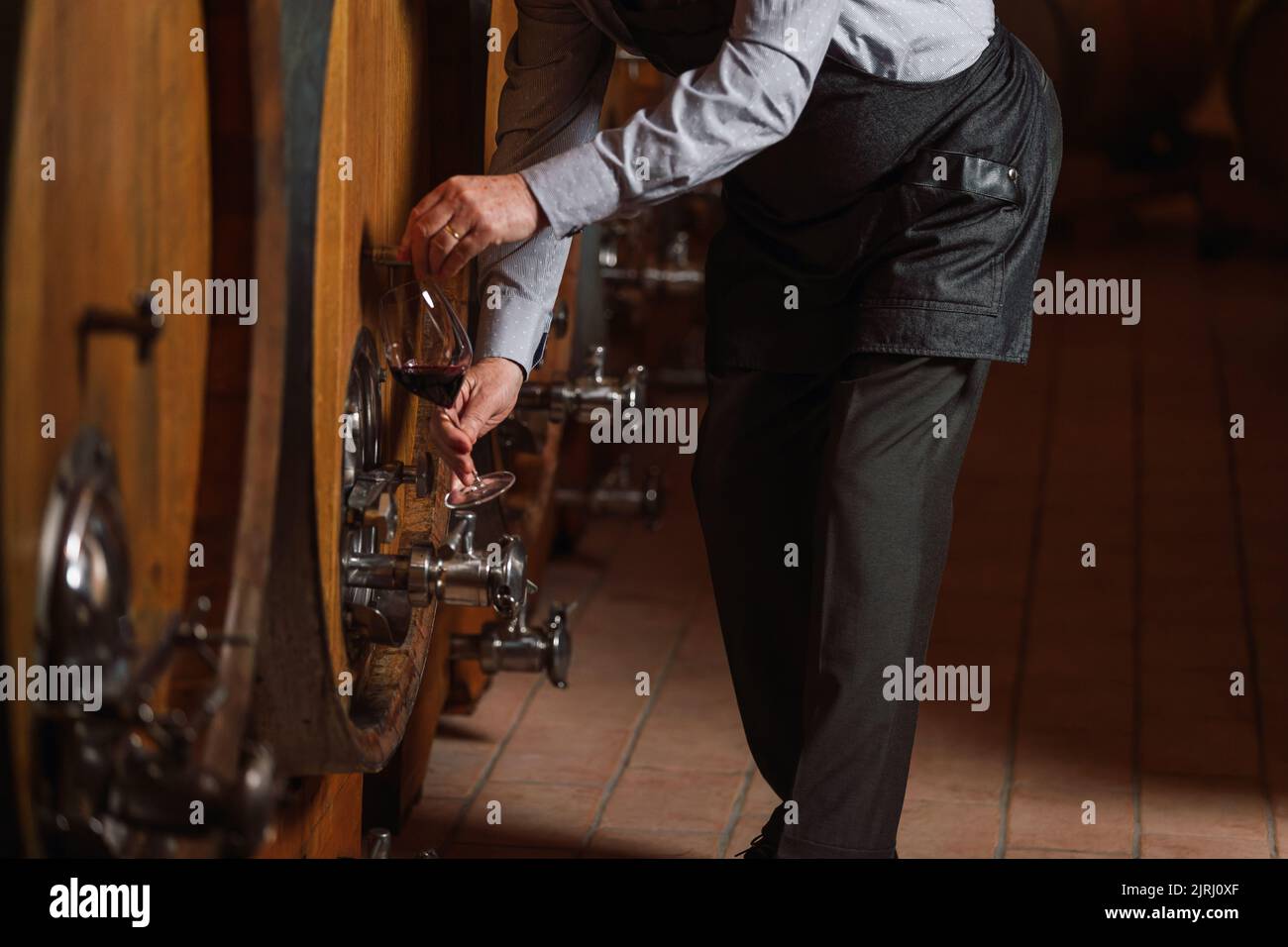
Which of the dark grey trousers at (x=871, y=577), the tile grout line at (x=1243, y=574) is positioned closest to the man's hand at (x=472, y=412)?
the dark grey trousers at (x=871, y=577)

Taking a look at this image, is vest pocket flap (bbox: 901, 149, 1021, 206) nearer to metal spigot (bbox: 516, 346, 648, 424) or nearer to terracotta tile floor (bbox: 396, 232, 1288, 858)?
metal spigot (bbox: 516, 346, 648, 424)

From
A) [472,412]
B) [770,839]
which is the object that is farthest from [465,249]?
[770,839]

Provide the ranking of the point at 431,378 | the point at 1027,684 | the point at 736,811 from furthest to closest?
1. the point at 1027,684
2. the point at 736,811
3. the point at 431,378

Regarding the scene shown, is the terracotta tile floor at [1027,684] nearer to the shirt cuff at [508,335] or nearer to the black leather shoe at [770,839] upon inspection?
the black leather shoe at [770,839]

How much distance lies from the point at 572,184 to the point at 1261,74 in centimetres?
438

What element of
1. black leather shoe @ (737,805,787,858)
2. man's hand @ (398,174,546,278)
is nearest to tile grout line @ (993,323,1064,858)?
black leather shoe @ (737,805,787,858)

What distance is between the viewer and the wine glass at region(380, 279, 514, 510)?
1586mm

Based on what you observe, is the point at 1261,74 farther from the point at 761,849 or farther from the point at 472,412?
the point at 472,412

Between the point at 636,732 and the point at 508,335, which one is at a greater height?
the point at 508,335

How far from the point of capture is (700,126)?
1520 mm

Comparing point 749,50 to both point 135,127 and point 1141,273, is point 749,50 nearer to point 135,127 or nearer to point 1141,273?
point 135,127

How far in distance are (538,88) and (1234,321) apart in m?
3.78

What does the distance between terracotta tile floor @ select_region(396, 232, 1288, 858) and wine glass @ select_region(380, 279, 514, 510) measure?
2.51 feet
